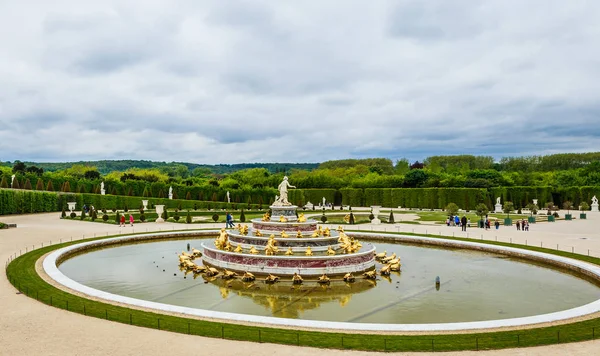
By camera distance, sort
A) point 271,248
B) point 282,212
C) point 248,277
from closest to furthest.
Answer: point 248,277 → point 271,248 → point 282,212

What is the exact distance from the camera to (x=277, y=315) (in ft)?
54.7

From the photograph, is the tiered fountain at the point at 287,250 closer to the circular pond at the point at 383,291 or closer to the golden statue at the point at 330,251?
the golden statue at the point at 330,251

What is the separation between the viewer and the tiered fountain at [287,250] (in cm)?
2309

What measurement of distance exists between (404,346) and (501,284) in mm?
11254

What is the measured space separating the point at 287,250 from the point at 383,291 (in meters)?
6.37

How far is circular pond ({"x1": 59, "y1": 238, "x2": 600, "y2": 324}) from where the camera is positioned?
17156 mm

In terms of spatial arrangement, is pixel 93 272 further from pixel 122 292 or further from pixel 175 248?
pixel 175 248

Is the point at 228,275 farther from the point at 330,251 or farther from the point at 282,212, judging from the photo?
the point at 282,212

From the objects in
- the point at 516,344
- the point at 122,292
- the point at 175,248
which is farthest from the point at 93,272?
the point at 516,344

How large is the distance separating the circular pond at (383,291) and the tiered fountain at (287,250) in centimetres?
130

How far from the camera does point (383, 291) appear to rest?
20.5m

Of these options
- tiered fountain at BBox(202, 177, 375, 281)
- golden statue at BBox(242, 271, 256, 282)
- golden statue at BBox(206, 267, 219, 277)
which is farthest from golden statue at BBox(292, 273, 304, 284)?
golden statue at BBox(206, 267, 219, 277)

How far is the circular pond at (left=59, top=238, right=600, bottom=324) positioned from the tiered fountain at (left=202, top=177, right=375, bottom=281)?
4.26ft

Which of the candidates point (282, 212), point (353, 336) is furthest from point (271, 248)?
point (353, 336)
